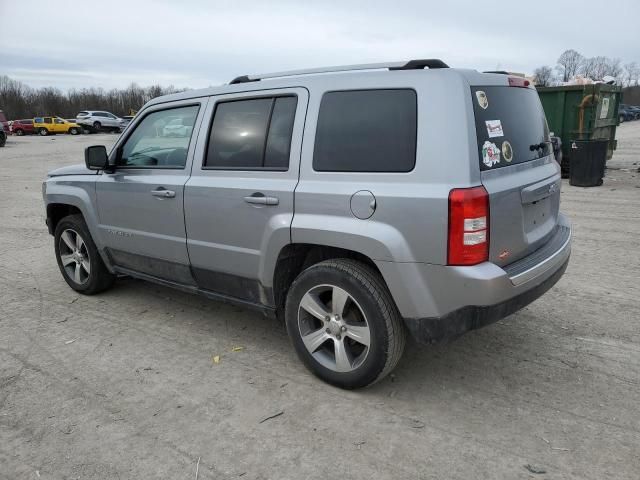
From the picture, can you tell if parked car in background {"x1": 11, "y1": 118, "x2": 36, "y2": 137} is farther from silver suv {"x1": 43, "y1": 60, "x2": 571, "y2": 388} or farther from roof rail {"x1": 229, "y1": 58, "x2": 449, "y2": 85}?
roof rail {"x1": 229, "y1": 58, "x2": 449, "y2": 85}

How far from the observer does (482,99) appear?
116 inches

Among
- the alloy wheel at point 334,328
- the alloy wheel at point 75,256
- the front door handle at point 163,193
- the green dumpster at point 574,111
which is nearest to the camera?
the alloy wheel at point 334,328

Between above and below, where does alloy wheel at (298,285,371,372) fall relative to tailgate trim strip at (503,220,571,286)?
below

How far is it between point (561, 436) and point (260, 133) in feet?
8.26

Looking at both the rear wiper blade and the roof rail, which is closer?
the roof rail

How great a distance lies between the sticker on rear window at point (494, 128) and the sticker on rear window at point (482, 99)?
0.30 ft

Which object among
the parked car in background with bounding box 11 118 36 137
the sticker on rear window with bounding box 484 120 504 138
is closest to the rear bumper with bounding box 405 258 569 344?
the sticker on rear window with bounding box 484 120 504 138

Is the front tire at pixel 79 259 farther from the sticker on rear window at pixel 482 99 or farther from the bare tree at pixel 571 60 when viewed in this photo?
the bare tree at pixel 571 60

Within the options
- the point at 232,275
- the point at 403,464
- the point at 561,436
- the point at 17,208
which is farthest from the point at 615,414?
the point at 17,208

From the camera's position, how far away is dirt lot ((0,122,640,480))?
2658mm

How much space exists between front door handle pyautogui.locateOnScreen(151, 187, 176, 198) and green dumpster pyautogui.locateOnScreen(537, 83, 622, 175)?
406 inches

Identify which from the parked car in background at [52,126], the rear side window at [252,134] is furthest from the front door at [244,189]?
the parked car in background at [52,126]

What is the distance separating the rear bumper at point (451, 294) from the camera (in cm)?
278

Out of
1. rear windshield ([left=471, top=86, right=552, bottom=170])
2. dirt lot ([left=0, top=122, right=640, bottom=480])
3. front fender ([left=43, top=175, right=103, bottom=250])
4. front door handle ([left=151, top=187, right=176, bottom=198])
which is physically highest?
rear windshield ([left=471, top=86, right=552, bottom=170])
